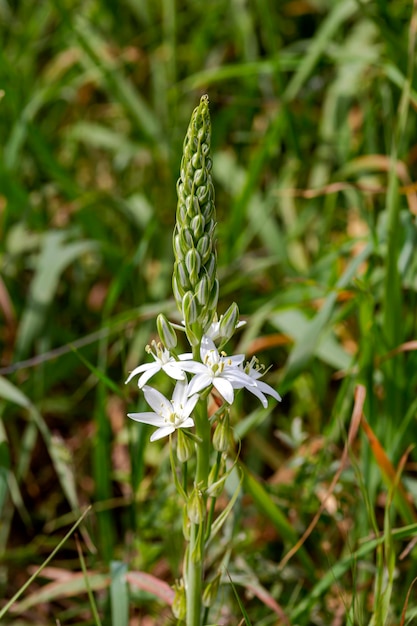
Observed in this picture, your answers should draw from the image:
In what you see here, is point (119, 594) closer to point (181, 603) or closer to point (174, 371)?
point (181, 603)

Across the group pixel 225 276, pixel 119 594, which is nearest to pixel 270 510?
pixel 119 594

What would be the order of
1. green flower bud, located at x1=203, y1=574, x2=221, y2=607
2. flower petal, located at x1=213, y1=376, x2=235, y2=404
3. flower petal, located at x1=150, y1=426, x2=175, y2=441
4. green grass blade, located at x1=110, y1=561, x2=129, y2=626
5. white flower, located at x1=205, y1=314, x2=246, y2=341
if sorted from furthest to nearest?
1. green grass blade, located at x1=110, y1=561, x2=129, y2=626
2. green flower bud, located at x1=203, y1=574, x2=221, y2=607
3. white flower, located at x1=205, y1=314, x2=246, y2=341
4. flower petal, located at x1=150, y1=426, x2=175, y2=441
5. flower petal, located at x1=213, y1=376, x2=235, y2=404

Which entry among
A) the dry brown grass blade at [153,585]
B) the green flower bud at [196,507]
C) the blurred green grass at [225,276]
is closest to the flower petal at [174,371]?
the green flower bud at [196,507]

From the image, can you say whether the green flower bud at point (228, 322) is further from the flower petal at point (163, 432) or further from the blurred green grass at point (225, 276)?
the blurred green grass at point (225, 276)

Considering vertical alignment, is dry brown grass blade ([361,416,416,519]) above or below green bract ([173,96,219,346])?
below

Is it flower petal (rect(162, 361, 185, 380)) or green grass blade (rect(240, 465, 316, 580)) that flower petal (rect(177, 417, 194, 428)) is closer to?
Result: flower petal (rect(162, 361, 185, 380))

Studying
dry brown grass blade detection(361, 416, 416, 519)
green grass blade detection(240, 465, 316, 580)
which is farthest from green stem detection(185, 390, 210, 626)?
dry brown grass blade detection(361, 416, 416, 519)

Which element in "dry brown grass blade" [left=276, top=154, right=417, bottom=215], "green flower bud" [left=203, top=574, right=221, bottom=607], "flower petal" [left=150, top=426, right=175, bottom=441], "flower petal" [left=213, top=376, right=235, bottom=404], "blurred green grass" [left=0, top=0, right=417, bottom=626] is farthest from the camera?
"dry brown grass blade" [left=276, top=154, right=417, bottom=215]
